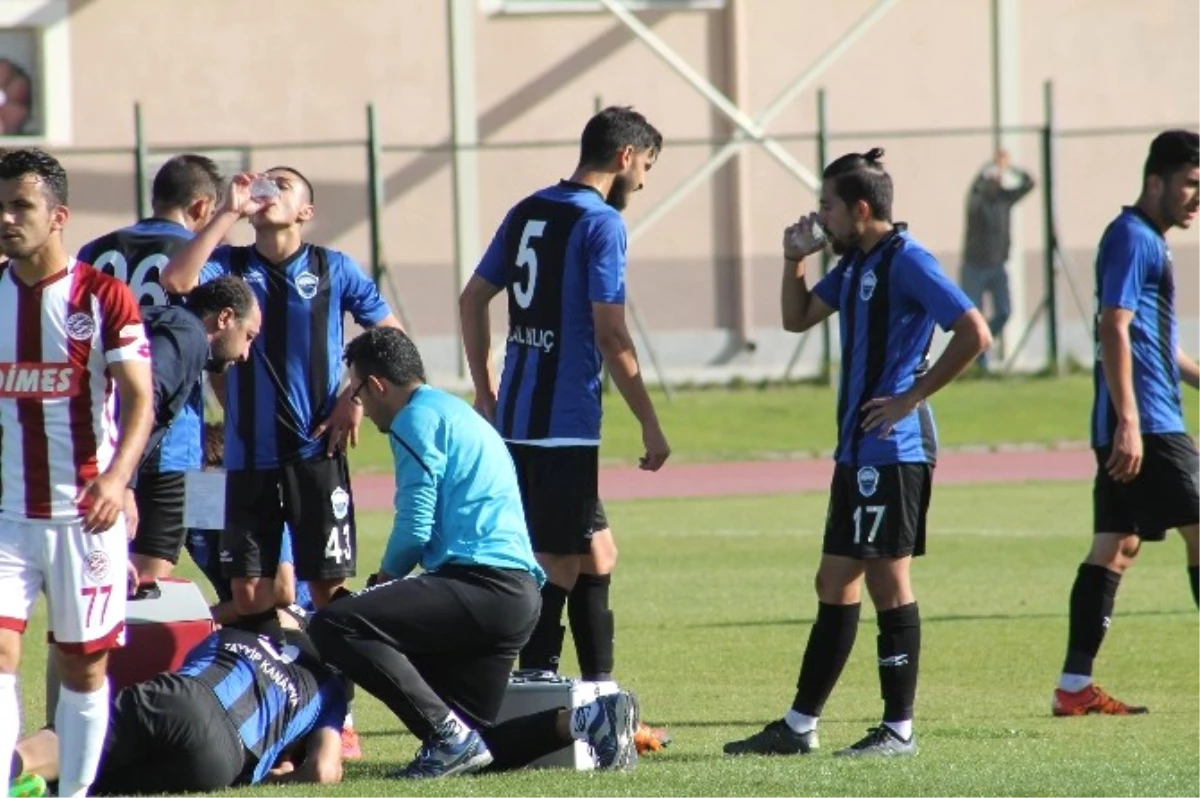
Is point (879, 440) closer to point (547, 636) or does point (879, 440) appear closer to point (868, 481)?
point (868, 481)

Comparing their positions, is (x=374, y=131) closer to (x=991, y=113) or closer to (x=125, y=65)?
(x=125, y=65)

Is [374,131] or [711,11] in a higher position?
[711,11]

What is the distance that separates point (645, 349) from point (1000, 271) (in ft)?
13.5

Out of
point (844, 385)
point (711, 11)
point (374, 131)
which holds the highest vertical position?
point (711, 11)

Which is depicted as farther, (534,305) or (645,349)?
(645,349)

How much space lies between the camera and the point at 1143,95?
93.4 feet

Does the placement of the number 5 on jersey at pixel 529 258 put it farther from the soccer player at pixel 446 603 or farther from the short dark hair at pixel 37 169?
the short dark hair at pixel 37 169

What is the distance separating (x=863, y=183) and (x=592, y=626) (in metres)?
2.01

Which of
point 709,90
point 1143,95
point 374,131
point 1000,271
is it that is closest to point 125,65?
point 374,131

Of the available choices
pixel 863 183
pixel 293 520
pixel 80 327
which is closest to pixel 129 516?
pixel 80 327

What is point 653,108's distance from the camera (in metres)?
27.4

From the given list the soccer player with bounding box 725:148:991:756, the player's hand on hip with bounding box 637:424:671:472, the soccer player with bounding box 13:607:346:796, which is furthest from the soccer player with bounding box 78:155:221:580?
the soccer player with bounding box 725:148:991:756

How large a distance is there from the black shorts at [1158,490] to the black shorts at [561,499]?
2118 mm

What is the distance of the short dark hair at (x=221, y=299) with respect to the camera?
819cm
